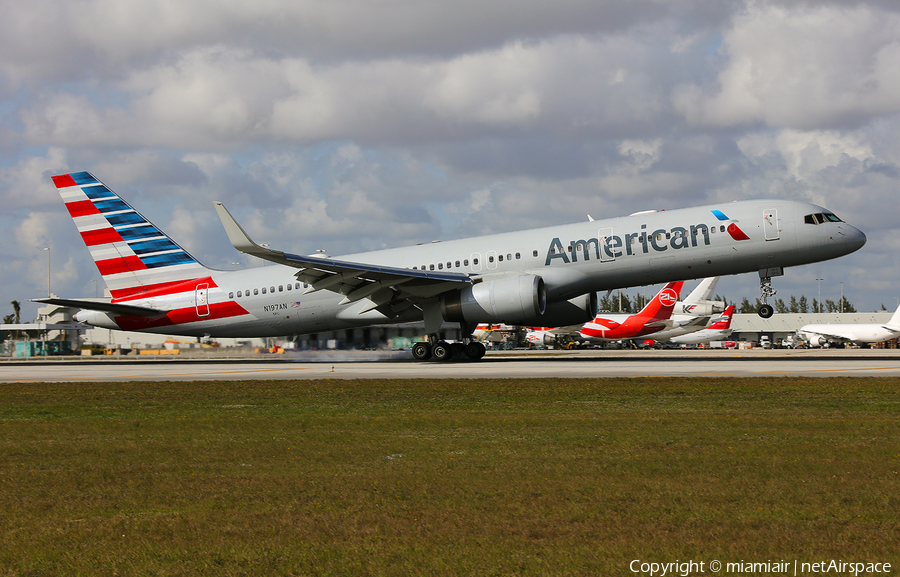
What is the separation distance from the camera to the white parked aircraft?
8056 centimetres

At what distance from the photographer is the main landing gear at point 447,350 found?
34156 mm

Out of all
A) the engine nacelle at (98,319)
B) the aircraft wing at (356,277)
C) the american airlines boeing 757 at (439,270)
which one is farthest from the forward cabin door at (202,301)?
the aircraft wing at (356,277)

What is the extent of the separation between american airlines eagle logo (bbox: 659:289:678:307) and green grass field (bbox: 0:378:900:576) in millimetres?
46440

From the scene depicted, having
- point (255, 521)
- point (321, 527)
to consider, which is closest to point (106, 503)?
point (255, 521)

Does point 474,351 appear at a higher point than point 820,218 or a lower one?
lower

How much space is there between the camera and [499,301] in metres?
30.9

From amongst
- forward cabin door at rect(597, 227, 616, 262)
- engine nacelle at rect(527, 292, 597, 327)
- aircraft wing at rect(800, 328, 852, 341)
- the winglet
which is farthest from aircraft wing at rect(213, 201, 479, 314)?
aircraft wing at rect(800, 328, 852, 341)

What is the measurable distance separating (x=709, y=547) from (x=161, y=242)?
36677 millimetres

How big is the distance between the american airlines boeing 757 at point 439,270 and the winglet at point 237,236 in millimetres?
55

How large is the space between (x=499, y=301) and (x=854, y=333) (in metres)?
68.3

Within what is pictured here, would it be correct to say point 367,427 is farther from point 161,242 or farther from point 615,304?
point 615,304

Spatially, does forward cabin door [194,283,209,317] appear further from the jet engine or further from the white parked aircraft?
the jet engine

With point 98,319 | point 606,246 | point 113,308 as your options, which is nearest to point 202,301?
point 113,308

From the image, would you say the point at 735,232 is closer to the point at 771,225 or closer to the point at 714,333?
the point at 771,225
